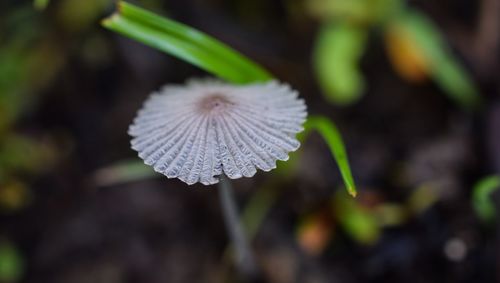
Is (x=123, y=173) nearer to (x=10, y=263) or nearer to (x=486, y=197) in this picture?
(x=10, y=263)

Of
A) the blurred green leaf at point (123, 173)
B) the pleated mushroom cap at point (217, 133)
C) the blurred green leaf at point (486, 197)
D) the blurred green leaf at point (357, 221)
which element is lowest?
the blurred green leaf at point (486, 197)

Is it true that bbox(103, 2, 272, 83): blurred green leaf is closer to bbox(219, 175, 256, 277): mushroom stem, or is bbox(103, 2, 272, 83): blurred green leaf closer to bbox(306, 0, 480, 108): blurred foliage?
bbox(219, 175, 256, 277): mushroom stem

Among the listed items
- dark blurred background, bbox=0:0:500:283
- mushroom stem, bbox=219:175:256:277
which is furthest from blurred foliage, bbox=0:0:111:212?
mushroom stem, bbox=219:175:256:277

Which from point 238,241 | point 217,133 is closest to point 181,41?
point 217,133

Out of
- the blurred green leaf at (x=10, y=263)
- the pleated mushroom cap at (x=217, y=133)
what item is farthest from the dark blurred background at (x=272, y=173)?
the pleated mushroom cap at (x=217, y=133)

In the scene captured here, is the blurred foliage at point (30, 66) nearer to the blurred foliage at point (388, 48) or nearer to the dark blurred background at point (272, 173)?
the dark blurred background at point (272, 173)

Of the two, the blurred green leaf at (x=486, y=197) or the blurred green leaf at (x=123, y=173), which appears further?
the blurred green leaf at (x=123, y=173)

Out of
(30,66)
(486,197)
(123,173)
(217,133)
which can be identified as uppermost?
(30,66)
